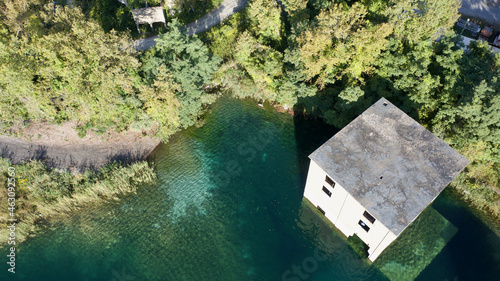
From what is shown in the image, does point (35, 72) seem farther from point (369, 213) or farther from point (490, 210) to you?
point (490, 210)

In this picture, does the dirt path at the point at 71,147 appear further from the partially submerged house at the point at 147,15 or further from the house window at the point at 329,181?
the house window at the point at 329,181

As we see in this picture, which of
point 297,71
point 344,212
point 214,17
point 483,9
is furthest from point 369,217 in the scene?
point 483,9

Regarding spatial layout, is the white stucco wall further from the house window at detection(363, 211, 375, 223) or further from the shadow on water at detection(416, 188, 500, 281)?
the shadow on water at detection(416, 188, 500, 281)

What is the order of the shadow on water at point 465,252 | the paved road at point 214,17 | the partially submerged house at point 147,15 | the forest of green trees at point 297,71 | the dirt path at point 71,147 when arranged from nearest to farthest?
the shadow on water at point 465,252
the forest of green trees at point 297,71
the dirt path at point 71,147
the partially submerged house at point 147,15
the paved road at point 214,17

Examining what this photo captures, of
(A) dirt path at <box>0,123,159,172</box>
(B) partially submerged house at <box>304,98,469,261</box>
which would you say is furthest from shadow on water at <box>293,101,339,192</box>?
(A) dirt path at <box>0,123,159,172</box>

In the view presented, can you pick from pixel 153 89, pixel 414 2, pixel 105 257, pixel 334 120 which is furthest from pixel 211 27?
pixel 105 257

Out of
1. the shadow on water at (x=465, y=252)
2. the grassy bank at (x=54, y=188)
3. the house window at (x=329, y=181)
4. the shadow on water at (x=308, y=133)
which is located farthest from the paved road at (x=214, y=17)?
the shadow on water at (x=465, y=252)

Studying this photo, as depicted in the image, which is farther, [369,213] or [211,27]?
[211,27]
